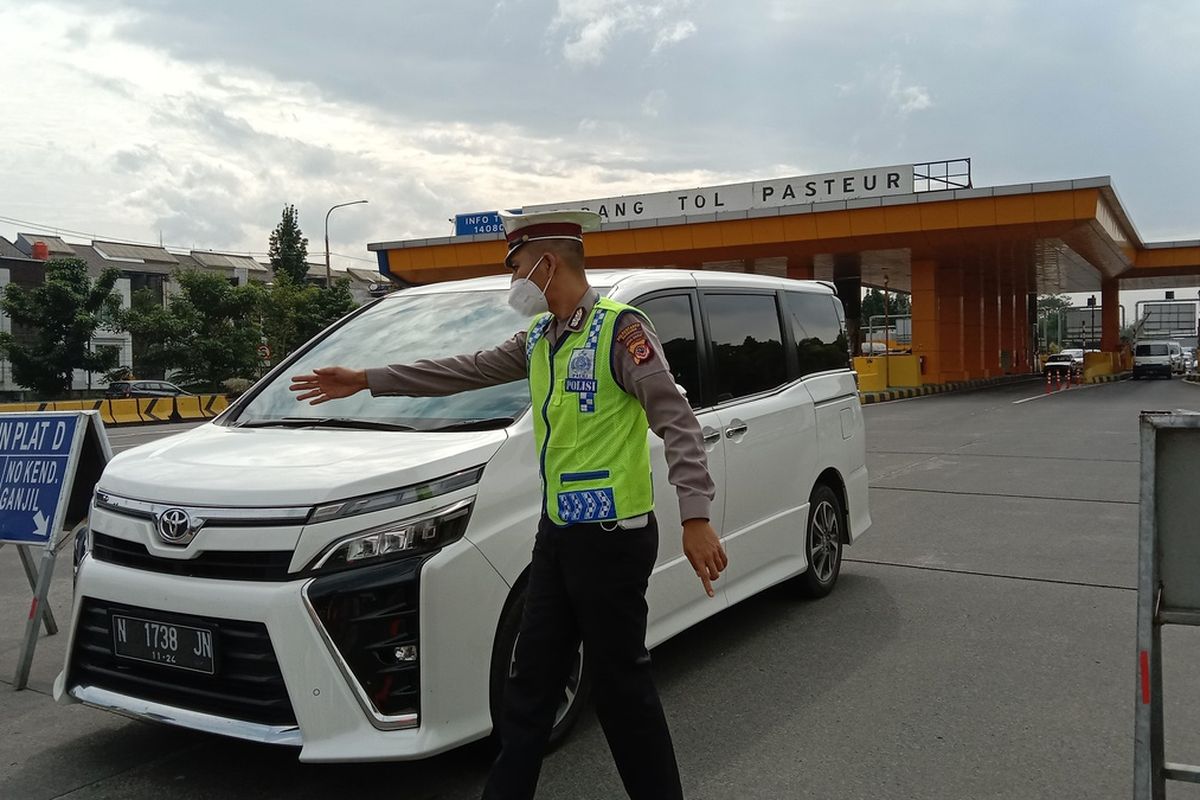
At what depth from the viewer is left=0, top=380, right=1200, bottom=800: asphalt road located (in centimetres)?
348

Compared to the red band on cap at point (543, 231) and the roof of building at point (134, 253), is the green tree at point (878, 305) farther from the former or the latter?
the red band on cap at point (543, 231)

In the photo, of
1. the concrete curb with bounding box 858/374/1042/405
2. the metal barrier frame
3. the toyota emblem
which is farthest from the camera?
the concrete curb with bounding box 858/374/1042/405

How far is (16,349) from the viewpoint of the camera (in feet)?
110

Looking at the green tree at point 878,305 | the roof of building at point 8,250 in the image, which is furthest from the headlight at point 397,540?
the green tree at point 878,305

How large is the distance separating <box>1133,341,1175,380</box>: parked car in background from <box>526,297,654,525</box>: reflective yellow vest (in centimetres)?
4506

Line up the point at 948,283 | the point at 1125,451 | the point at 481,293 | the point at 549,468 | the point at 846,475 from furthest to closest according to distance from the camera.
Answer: the point at 948,283 → the point at 1125,451 → the point at 846,475 → the point at 481,293 → the point at 549,468

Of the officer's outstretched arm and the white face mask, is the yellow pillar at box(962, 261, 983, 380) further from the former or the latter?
the white face mask

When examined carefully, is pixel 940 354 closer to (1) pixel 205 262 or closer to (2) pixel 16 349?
(2) pixel 16 349

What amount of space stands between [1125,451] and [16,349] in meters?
33.2

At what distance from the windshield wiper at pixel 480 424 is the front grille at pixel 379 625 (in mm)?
688

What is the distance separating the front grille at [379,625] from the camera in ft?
9.80

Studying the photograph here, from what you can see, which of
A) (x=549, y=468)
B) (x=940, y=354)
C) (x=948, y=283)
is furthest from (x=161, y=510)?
(x=948, y=283)

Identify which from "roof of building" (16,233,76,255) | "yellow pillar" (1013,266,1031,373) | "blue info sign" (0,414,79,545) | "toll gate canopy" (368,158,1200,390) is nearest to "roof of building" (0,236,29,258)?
"roof of building" (16,233,76,255)

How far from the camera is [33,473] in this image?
4.97 meters
